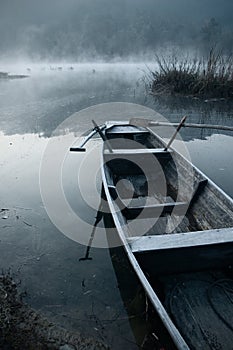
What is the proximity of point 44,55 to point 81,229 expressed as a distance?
70014 mm

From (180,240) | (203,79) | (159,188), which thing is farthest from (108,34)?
(180,240)

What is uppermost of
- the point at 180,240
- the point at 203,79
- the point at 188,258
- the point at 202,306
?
the point at 203,79

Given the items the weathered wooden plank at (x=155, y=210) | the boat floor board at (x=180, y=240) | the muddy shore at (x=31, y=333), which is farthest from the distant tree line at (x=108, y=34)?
the muddy shore at (x=31, y=333)

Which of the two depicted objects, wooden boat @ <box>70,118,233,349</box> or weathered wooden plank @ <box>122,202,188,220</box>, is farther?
weathered wooden plank @ <box>122,202,188,220</box>

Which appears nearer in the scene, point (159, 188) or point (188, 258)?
point (188, 258)

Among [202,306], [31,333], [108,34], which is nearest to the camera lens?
[31,333]

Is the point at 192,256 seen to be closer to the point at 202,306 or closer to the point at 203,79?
the point at 202,306

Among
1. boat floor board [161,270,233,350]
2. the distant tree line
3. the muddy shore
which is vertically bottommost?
the muddy shore

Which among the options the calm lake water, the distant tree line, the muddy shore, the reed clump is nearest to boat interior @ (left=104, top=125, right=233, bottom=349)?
the calm lake water

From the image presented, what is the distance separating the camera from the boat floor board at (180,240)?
2609 millimetres

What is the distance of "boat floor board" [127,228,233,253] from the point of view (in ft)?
8.56

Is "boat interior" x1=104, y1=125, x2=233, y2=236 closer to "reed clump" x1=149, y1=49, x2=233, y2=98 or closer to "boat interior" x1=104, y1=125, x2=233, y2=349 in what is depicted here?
"boat interior" x1=104, y1=125, x2=233, y2=349

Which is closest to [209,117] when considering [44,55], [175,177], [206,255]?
[175,177]

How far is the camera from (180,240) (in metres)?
2.68
